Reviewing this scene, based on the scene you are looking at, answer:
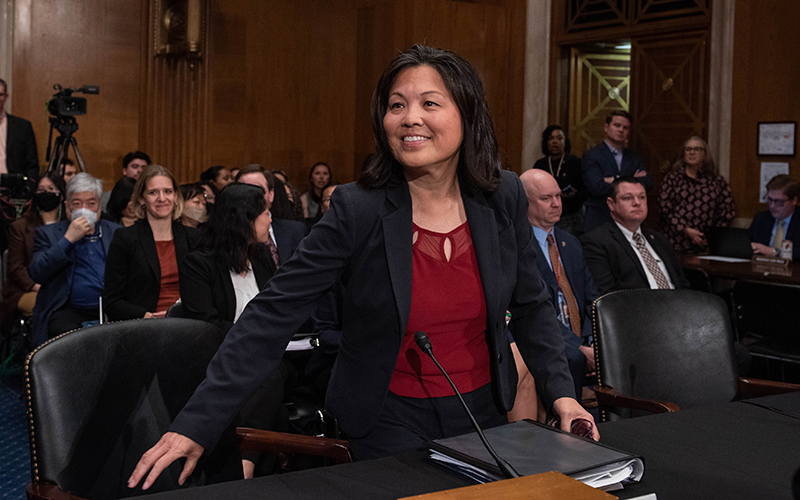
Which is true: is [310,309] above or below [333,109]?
below

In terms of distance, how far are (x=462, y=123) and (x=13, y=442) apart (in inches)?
122

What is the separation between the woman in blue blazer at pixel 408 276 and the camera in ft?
4.84

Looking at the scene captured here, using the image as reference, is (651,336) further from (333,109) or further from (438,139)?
(333,109)

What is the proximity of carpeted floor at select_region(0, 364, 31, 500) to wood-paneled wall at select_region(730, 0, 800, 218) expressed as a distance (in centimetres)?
593

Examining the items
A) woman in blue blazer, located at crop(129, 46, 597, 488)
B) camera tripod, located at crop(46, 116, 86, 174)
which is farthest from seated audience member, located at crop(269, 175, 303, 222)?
woman in blue blazer, located at crop(129, 46, 597, 488)

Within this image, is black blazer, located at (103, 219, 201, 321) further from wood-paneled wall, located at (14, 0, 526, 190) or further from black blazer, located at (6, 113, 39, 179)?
wood-paneled wall, located at (14, 0, 526, 190)

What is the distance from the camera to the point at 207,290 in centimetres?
327

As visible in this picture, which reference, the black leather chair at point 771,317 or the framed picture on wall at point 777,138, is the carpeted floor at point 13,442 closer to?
the black leather chair at point 771,317

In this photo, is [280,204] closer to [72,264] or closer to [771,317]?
[72,264]

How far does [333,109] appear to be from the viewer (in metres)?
9.10

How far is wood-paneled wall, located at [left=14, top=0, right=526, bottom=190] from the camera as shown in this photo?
7832 millimetres

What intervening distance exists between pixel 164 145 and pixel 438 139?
7.21 m

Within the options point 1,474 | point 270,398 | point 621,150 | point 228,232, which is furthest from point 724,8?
point 1,474

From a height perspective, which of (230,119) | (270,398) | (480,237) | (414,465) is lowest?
(270,398)
